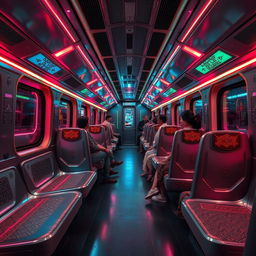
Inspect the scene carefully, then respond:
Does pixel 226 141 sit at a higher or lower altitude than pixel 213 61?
lower

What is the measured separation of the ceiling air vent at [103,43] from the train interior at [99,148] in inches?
1.4

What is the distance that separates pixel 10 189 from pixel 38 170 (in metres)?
0.72

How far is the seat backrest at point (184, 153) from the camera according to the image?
9.16ft

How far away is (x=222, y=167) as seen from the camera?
2037 mm

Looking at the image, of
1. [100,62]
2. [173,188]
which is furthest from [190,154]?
[100,62]

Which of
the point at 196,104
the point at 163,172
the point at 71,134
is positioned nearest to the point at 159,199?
the point at 163,172

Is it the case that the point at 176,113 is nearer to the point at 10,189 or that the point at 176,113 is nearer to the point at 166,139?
the point at 166,139

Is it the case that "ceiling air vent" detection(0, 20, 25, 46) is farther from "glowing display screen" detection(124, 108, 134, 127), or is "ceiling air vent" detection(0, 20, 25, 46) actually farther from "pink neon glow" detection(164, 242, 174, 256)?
"glowing display screen" detection(124, 108, 134, 127)

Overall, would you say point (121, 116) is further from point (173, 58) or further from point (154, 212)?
point (154, 212)

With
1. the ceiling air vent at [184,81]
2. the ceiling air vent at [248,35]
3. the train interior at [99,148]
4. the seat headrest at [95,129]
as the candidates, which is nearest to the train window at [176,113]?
the ceiling air vent at [184,81]

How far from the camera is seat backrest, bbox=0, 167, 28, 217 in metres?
2.00

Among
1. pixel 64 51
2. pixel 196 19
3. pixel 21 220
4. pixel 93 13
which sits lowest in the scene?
pixel 21 220

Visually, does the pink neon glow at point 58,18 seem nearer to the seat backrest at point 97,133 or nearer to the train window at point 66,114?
the train window at point 66,114

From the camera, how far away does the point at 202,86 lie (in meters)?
4.13
